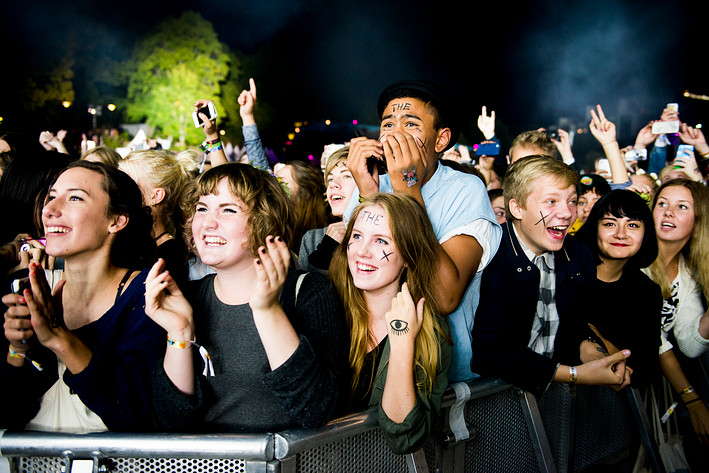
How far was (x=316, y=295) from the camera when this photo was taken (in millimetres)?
2148

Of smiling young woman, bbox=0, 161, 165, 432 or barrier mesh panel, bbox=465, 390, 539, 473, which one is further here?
barrier mesh panel, bbox=465, 390, 539, 473

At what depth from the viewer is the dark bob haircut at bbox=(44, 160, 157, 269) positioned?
2.40 metres

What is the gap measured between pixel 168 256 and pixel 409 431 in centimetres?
192

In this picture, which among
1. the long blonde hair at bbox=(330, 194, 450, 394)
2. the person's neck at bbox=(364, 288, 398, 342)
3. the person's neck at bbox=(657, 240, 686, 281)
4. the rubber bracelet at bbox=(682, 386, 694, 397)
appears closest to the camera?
the long blonde hair at bbox=(330, 194, 450, 394)

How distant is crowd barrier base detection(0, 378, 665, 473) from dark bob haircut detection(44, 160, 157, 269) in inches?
37.2

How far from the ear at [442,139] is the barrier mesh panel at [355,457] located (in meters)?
1.51

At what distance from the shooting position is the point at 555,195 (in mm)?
2883

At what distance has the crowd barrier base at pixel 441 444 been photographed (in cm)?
166

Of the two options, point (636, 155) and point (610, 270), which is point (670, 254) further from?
point (636, 155)

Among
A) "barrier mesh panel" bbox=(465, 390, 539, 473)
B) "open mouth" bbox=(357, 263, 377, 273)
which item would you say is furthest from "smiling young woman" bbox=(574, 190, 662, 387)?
"open mouth" bbox=(357, 263, 377, 273)

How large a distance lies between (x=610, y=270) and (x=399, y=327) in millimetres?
2126

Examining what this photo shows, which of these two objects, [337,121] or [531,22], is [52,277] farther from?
[337,121]

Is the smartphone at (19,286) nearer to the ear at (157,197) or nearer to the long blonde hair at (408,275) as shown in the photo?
the long blonde hair at (408,275)

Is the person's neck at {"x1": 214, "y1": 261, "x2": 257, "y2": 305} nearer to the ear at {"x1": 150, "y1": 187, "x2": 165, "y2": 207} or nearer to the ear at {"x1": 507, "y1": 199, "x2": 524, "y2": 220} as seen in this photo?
the ear at {"x1": 150, "y1": 187, "x2": 165, "y2": 207}
